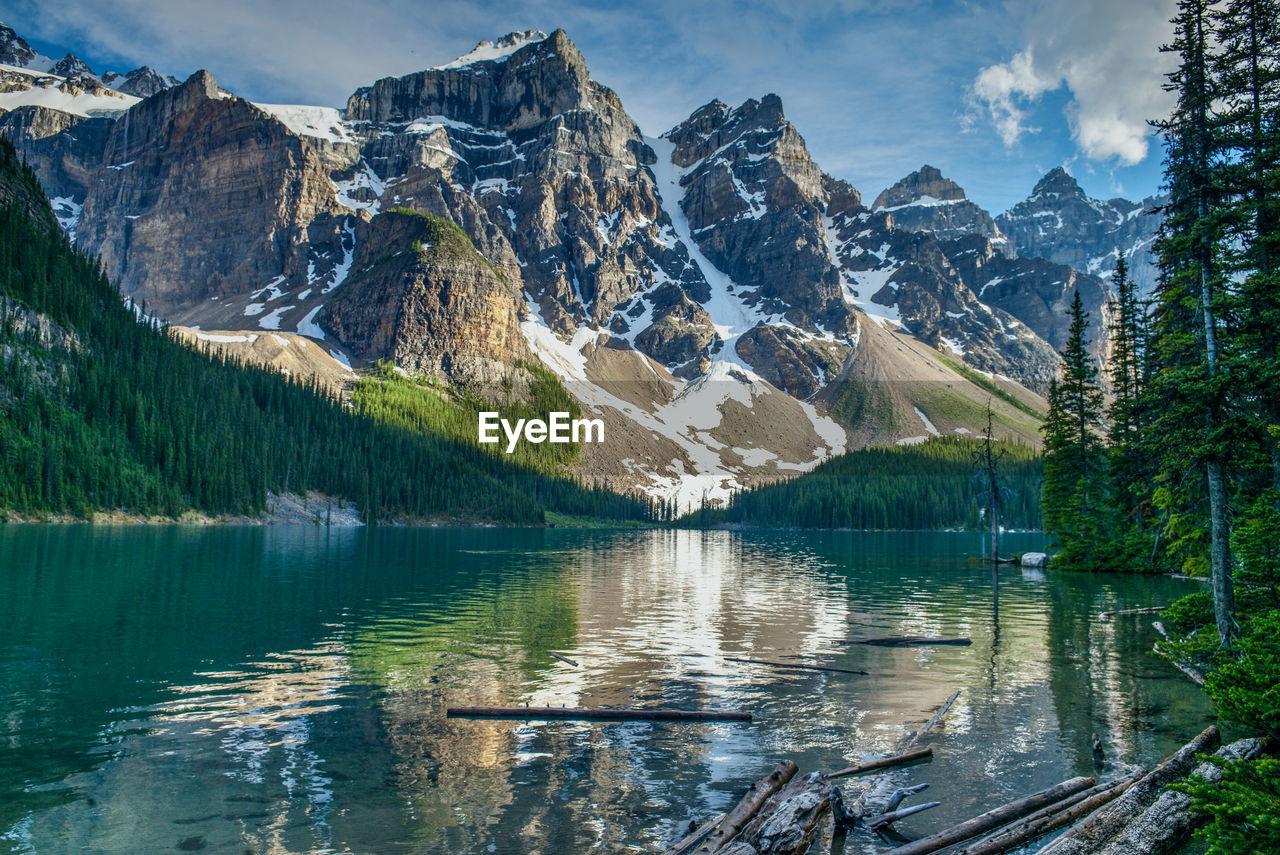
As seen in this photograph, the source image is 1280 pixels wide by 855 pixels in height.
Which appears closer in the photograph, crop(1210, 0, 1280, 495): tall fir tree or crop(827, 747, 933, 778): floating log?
crop(827, 747, 933, 778): floating log

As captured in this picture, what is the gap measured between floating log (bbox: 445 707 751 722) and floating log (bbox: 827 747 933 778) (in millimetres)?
4628

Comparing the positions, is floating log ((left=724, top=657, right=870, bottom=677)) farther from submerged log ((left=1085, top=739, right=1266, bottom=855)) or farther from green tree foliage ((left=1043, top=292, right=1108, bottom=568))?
green tree foliage ((left=1043, top=292, right=1108, bottom=568))

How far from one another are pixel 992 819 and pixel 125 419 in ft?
525

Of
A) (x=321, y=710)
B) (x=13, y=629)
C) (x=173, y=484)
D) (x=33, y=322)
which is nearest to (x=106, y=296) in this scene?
(x=33, y=322)

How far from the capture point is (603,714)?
20.7 meters

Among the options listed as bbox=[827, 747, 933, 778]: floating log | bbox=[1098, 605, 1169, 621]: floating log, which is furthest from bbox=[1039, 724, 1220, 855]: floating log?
bbox=[1098, 605, 1169, 621]: floating log

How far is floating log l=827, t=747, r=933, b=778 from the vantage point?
16078 mm

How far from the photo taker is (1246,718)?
1176 centimetres

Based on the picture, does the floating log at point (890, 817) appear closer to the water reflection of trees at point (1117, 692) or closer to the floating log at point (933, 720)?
the floating log at point (933, 720)

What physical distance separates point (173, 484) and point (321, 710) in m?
135

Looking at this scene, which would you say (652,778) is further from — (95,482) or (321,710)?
(95,482)

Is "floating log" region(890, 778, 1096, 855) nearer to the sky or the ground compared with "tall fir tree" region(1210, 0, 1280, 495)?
nearer to the ground

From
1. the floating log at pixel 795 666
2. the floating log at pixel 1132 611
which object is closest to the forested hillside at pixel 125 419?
the floating log at pixel 795 666

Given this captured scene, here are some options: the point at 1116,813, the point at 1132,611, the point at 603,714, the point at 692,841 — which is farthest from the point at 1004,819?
the point at 1132,611
